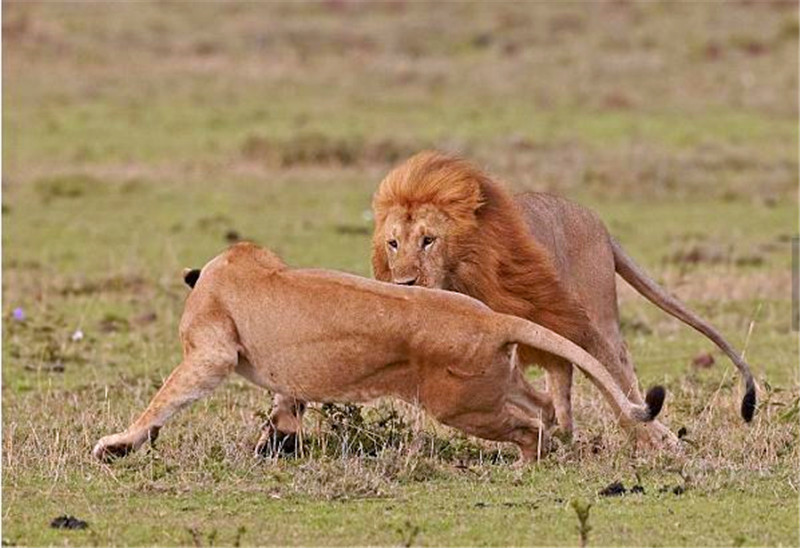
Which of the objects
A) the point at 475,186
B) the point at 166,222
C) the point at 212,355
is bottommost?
the point at 166,222

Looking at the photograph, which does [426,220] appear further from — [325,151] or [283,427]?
[325,151]

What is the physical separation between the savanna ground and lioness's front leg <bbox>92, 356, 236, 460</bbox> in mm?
88

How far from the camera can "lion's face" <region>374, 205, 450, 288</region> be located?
679 cm

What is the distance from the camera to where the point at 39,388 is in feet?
30.5

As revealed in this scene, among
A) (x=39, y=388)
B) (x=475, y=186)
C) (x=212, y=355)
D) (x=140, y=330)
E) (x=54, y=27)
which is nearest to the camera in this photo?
(x=212, y=355)

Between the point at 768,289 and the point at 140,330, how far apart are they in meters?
4.49

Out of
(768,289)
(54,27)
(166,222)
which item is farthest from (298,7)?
(768,289)

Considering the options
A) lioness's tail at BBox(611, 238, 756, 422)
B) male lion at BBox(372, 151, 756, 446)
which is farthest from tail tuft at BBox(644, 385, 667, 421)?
lioness's tail at BBox(611, 238, 756, 422)

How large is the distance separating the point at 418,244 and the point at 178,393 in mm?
1120

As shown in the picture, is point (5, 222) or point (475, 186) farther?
point (5, 222)

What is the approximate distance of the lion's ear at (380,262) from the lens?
700 cm

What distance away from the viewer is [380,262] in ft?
23.1

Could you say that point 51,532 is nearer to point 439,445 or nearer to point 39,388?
point 439,445

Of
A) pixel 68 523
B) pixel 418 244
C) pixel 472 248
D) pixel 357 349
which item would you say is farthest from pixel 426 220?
pixel 68 523
